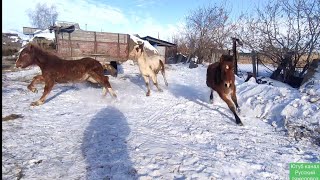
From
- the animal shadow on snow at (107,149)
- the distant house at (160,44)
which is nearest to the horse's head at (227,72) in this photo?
the animal shadow on snow at (107,149)

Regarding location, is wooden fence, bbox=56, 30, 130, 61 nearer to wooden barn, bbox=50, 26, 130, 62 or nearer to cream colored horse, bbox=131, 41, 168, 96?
wooden barn, bbox=50, 26, 130, 62

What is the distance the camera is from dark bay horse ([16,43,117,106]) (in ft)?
24.6

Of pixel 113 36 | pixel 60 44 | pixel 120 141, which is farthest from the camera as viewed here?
pixel 113 36

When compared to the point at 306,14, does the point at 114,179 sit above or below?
below

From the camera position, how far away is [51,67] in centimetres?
765

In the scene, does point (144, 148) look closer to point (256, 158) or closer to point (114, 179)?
point (114, 179)

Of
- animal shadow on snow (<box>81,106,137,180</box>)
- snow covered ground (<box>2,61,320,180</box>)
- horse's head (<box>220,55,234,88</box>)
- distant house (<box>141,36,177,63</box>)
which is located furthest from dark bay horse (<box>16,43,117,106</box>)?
distant house (<box>141,36,177,63</box>)

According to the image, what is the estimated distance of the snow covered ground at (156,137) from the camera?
3744mm

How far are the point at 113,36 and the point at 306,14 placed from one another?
381 inches

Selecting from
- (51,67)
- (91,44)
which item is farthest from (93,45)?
(51,67)

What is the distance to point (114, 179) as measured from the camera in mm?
3459

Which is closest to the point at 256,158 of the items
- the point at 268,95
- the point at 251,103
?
the point at 251,103

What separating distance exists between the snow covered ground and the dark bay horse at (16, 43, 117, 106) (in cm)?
58

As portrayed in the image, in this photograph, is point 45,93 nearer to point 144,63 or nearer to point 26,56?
point 26,56
